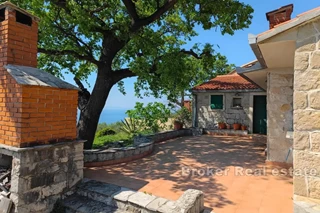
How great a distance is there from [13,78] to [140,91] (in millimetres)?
7752

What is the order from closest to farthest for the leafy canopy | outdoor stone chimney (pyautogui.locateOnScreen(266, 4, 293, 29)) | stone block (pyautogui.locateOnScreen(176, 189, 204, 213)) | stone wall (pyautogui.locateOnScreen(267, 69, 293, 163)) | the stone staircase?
stone block (pyautogui.locateOnScreen(176, 189, 204, 213)) → the stone staircase → outdoor stone chimney (pyautogui.locateOnScreen(266, 4, 293, 29)) → stone wall (pyautogui.locateOnScreen(267, 69, 293, 163)) → the leafy canopy

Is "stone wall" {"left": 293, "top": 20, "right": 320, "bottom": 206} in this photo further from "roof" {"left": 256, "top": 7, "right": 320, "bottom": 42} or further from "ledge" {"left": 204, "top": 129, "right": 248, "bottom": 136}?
"ledge" {"left": 204, "top": 129, "right": 248, "bottom": 136}

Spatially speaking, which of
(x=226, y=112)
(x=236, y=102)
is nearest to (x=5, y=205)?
(x=226, y=112)

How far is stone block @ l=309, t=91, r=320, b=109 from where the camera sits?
9.54 feet

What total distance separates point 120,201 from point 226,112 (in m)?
11.4

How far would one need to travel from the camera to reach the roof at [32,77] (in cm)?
387

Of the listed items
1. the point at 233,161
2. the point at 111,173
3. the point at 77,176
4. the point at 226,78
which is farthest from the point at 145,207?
the point at 226,78

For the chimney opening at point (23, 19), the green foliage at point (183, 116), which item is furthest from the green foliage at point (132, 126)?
the chimney opening at point (23, 19)

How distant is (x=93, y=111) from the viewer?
25.8 feet

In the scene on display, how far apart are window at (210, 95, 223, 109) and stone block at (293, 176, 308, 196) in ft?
37.5

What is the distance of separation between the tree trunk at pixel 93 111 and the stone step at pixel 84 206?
355 centimetres

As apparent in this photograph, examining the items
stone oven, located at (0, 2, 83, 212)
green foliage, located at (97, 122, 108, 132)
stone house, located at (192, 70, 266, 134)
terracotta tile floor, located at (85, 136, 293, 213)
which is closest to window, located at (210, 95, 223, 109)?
stone house, located at (192, 70, 266, 134)

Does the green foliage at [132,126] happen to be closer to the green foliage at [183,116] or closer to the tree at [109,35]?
the green foliage at [183,116]

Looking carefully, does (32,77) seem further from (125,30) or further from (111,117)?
(111,117)
